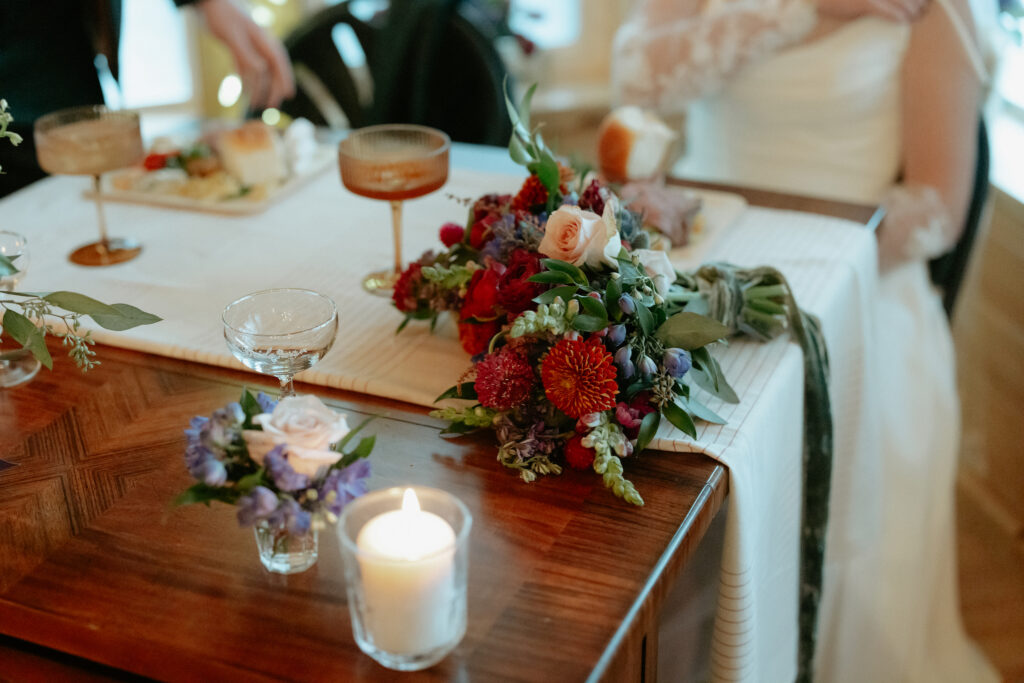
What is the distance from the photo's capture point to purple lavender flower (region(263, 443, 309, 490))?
673mm

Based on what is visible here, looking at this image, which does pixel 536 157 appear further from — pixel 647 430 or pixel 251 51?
pixel 251 51

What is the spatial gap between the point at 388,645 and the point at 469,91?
66.1 inches

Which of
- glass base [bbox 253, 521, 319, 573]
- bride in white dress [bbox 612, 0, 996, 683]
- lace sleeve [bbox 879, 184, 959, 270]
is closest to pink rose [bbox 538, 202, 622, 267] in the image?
glass base [bbox 253, 521, 319, 573]

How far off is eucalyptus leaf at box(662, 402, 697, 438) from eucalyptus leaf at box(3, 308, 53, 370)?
53cm

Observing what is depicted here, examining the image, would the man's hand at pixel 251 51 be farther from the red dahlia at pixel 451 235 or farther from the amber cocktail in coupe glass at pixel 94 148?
the red dahlia at pixel 451 235

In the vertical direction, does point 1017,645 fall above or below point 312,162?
below

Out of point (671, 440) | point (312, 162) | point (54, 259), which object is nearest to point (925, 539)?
point (671, 440)

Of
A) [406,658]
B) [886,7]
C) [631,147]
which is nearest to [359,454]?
[406,658]

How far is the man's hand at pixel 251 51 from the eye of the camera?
1713 mm

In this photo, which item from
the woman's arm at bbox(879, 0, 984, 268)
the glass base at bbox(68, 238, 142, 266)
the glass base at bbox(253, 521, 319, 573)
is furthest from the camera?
the woman's arm at bbox(879, 0, 984, 268)

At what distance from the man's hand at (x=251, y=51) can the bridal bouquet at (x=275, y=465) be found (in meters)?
1.21

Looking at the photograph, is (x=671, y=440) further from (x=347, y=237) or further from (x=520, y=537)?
(x=347, y=237)

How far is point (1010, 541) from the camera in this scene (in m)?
2.01

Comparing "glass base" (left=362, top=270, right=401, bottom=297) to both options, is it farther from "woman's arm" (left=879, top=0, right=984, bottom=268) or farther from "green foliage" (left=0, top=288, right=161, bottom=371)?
"woman's arm" (left=879, top=0, right=984, bottom=268)
